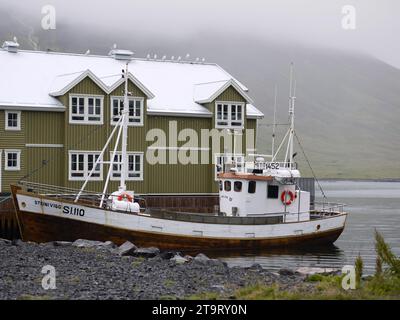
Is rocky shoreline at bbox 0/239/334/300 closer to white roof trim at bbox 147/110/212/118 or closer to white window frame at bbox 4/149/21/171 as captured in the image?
white window frame at bbox 4/149/21/171

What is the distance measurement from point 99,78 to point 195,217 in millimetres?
11592

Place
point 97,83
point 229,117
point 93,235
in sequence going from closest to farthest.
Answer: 1. point 93,235
2. point 97,83
3. point 229,117

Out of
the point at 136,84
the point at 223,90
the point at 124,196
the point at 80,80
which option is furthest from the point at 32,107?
the point at 223,90

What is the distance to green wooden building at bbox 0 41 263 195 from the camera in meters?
44.8

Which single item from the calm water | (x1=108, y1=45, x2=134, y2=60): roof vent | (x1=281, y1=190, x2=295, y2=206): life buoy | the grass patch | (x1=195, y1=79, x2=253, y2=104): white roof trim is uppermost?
(x1=108, y1=45, x2=134, y2=60): roof vent

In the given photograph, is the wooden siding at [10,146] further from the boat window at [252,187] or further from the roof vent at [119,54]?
the boat window at [252,187]

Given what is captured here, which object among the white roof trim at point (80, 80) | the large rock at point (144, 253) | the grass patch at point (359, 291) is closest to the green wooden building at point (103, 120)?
the white roof trim at point (80, 80)

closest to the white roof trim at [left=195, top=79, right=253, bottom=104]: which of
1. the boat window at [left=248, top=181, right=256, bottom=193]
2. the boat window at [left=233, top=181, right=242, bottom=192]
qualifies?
the boat window at [left=233, top=181, right=242, bottom=192]

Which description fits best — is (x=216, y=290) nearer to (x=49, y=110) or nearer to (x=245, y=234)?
(x=245, y=234)

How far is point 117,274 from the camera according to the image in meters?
25.0

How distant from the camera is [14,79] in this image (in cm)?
4747

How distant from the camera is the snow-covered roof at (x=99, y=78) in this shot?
151 ft

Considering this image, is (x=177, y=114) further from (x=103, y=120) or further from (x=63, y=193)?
Result: (x=63, y=193)

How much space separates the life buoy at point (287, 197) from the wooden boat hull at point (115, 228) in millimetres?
2266
